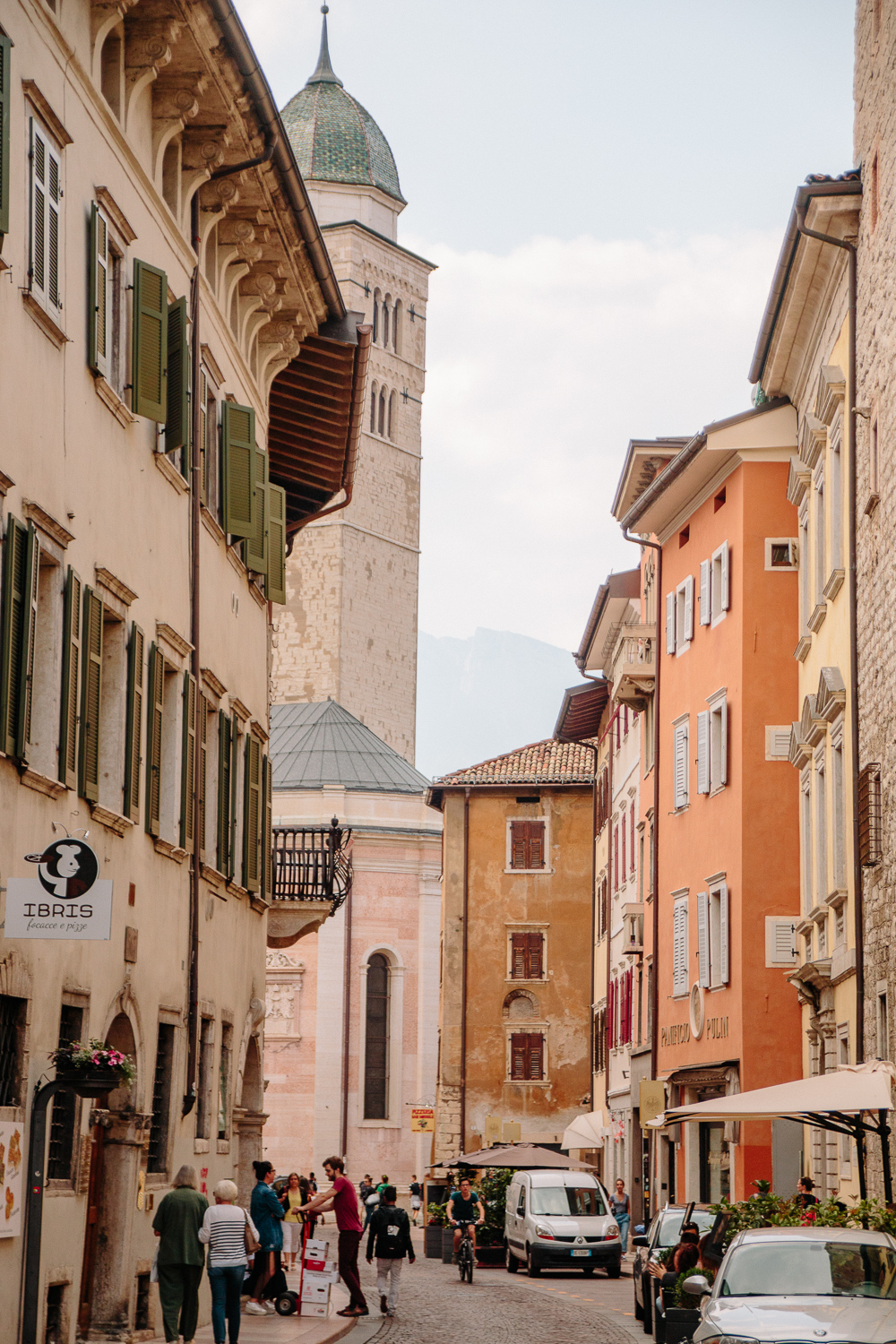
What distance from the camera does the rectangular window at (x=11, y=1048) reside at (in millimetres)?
12562

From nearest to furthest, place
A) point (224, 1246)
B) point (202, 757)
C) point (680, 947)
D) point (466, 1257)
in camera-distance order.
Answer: point (224, 1246) < point (202, 757) < point (466, 1257) < point (680, 947)

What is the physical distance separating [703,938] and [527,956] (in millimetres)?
25957

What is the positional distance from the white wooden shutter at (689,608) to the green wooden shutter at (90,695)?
70.5ft

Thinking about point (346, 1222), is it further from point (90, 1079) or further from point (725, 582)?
point (725, 582)

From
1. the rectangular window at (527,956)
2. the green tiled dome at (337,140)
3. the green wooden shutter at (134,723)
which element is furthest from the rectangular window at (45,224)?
the green tiled dome at (337,140)

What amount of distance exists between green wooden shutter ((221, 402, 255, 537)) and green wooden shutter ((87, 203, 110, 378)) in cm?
534

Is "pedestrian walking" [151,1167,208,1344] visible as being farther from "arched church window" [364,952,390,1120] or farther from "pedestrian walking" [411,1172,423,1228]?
"arched church window" [364,952,390,1120]

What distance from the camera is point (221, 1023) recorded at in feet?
69.3

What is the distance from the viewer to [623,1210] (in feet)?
134

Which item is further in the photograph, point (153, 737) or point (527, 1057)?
point (527, 1057)

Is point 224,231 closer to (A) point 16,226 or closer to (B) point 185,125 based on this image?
(B) point 185,125

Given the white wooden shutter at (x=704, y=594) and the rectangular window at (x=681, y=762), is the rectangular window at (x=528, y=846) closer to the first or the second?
the rectangular window at (x=681, y=762)

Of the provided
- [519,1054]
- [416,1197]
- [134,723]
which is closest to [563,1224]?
[134,723]

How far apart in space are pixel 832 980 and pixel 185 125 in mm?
12132
